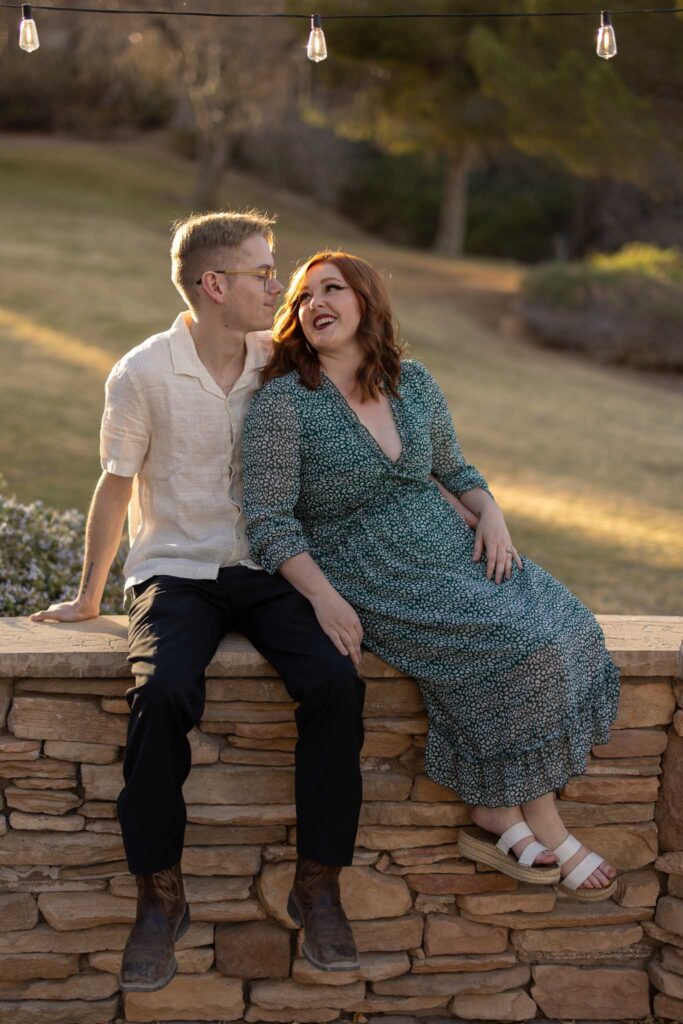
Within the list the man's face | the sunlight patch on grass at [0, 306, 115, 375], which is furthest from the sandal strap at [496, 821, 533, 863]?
the sunlight patch on grass at [0, 306, 115, 375]

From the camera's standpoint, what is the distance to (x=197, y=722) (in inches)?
98.3

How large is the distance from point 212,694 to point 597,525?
14.3ft

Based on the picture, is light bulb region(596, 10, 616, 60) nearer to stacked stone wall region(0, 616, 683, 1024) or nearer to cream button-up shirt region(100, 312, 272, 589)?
cream button-up shirt region(100, 312, 272, 589)

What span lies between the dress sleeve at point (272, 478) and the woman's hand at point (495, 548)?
1.41 ft

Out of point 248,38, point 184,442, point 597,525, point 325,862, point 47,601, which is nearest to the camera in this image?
point 325,862

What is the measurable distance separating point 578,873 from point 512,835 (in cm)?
18

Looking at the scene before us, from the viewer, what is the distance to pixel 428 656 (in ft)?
8.23

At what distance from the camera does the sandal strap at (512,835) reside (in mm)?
2494

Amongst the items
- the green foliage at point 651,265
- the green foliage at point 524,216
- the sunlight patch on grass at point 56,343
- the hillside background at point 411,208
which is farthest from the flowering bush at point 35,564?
the green foliage at point 524,216

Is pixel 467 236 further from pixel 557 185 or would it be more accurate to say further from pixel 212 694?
pixel 212 694

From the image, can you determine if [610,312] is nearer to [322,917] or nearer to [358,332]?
[358,332]

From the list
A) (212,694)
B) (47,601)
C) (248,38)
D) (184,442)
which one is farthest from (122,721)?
(248,38)

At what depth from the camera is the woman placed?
246cm

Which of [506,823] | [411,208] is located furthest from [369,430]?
[411,208]
